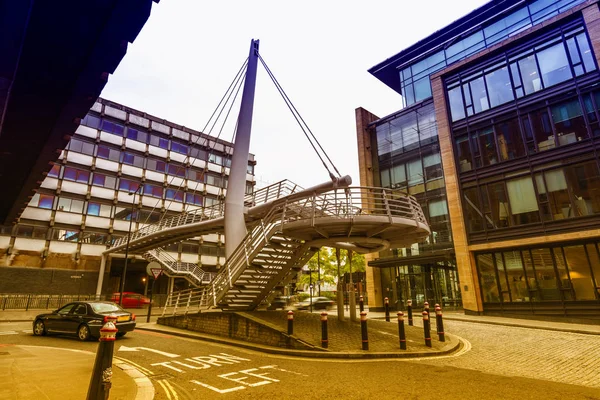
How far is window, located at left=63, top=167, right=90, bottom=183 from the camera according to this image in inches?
1474

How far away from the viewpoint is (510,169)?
22422mm

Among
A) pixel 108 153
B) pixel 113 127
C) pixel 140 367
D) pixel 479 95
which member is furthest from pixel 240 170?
pixel 113 127

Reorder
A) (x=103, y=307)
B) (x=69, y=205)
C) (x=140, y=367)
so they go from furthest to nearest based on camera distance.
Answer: (x=69, y=205) < (x=103, y=307) < (x=140, y=367)

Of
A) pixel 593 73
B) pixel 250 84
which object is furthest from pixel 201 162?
pixel 593 73

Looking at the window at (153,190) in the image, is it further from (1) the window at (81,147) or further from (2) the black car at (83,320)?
(2) the black car at (83,320)

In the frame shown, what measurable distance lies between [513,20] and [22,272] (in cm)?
4934

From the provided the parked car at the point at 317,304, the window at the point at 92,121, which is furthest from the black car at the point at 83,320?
the window at the point at 92,121

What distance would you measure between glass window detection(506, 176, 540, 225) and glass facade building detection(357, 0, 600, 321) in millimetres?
59

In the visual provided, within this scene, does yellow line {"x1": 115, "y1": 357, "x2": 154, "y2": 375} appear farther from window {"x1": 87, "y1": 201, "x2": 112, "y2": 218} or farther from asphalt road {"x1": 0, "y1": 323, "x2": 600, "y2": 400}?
window {"x1": 87, "y1": 201, "x2": 112, "y2": 218}

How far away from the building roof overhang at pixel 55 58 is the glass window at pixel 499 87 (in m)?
25.1

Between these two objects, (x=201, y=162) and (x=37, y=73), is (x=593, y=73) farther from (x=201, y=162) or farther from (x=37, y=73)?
(x=201, y=162)

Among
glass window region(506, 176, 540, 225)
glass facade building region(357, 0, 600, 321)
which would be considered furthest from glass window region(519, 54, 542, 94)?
glass window region(506, 176, 540, 225)

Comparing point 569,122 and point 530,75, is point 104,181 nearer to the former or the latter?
point 530,75

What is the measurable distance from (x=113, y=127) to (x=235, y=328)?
38.2 m
